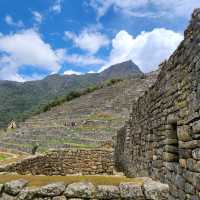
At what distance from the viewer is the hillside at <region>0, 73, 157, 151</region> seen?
123ft

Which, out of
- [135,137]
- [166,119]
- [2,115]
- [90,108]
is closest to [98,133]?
[90,108]

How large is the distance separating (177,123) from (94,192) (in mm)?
2963

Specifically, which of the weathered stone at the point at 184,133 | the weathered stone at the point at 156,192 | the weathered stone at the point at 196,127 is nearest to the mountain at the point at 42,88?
the weathered stone at the point at 184,133

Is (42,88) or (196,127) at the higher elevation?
(42,88)

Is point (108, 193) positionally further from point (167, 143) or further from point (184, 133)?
point (167, 143)

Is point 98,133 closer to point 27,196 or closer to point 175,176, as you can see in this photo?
point 175,176

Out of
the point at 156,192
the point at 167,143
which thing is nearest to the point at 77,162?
the point at 167,143

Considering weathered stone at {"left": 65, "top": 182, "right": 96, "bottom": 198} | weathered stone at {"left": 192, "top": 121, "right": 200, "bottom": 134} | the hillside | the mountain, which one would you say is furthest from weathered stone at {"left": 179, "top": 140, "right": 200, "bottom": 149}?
the mountain

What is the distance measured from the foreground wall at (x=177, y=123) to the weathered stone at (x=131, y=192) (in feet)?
4.60

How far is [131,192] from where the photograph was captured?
4.84m

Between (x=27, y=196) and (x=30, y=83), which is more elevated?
(x=30, y=83)

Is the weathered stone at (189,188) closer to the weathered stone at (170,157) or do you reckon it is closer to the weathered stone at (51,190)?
the weathered stone at (170,157)

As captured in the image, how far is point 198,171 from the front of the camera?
5.95 m

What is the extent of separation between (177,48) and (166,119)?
1.57m
